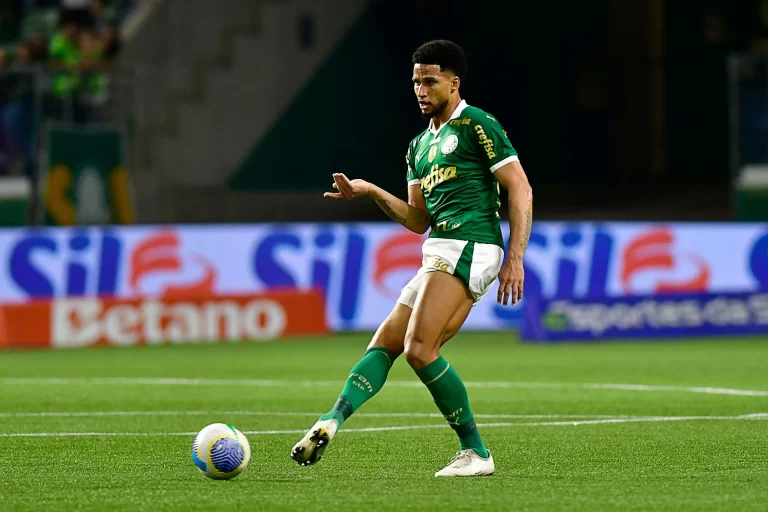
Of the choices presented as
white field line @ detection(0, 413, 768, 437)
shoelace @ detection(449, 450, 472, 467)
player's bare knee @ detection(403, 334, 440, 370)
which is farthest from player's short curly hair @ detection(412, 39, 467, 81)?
white field line @ detection(0, 413, 768, 437)

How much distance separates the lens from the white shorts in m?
8.10

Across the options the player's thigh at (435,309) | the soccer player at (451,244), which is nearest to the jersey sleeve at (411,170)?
the soccer player at (451,244)

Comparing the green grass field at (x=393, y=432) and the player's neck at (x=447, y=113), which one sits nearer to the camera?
the green grass field at (x=393, y=432)

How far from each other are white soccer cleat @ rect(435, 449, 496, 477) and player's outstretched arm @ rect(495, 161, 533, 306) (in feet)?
2.65

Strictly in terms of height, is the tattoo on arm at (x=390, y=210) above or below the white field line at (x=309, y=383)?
above

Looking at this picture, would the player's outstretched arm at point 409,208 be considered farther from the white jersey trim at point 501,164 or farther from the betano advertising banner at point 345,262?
the betano advertising banner at point 345,262

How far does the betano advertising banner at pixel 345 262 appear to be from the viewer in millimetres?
22484

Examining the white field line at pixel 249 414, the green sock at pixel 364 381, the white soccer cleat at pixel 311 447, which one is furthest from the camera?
the white field line at pixel 249 414

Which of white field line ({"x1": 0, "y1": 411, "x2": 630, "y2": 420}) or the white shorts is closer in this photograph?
the white shorts

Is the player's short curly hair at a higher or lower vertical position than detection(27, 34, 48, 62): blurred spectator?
lower

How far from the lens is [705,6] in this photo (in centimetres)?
3180

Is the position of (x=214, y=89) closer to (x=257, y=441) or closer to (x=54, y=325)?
(x=54, y=325)

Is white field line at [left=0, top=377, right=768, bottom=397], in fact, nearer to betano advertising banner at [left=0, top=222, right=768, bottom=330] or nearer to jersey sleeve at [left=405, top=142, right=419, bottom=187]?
jersey sleeve at [left=405, top=142, right=419, bottom=187]

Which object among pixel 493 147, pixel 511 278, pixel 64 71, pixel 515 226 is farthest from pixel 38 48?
pixel 511 278
